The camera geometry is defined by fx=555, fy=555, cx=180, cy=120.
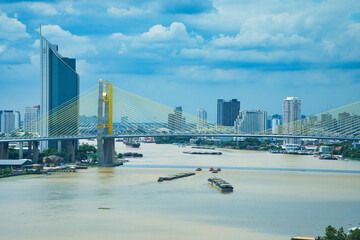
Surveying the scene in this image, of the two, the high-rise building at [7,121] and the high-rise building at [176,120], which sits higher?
the high-rise building at [7,121]

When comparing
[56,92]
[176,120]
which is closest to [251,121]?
[176,120]

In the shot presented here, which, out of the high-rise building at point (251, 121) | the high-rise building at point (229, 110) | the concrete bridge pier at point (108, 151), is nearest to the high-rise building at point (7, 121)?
the high-rise building at point (251, 121)

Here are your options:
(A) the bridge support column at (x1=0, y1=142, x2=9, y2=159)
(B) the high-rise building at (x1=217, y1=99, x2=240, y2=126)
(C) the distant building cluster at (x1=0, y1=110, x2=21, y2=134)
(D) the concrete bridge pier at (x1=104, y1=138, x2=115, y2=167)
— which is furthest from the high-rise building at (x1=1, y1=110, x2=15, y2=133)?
(D) the concrete bridge pier at (x1=104, y1=138, x2=115, y2=167)

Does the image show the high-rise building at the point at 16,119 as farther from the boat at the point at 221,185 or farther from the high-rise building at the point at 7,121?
the boat at the point at 221,185

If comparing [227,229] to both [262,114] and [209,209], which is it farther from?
[262,114]

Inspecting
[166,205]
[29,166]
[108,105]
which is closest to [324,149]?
[108,105]

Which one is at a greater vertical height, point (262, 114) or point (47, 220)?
point (262, 114)

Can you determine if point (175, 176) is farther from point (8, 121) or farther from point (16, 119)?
point (16, 119)

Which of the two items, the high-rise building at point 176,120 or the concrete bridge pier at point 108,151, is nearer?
the concrete bridge pier at point 108,151
